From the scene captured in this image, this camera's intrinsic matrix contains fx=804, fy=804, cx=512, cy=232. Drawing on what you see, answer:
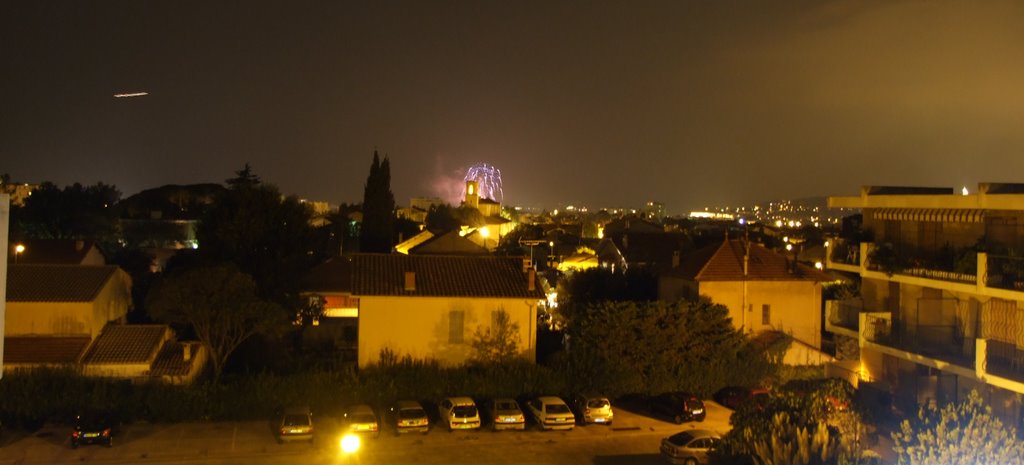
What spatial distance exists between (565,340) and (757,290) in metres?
8.38

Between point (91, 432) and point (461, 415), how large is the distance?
32.5 feet

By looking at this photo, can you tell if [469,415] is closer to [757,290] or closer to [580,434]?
[580,434]

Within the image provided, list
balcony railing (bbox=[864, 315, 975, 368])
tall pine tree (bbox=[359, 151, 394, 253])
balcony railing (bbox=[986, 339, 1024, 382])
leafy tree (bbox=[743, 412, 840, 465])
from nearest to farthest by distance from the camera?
leafy tree (bbox=[743, 412, 840, 465]) → balcony railing (bbox=[986, 339, 1024, 382]) → balcony railing (bbox=[864, 315, 975, 368]) → tall pine tree (bbox=[359, 151, 394, 253])

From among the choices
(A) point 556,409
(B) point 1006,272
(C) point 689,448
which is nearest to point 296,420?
(A) point 556,409

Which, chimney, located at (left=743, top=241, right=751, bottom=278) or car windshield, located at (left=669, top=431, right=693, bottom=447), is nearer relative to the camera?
car windshield, located at (left=669, top=431, right=693, bottom=447)

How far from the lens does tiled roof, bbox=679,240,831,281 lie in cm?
3312

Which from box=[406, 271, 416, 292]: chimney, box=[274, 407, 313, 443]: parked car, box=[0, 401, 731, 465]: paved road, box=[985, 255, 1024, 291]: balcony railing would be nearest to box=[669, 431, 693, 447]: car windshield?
box=[0, 401, 731, 465]: paved road

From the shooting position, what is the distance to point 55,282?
29109 millimetres

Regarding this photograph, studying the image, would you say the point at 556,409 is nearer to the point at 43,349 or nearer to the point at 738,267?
the point at 738,267

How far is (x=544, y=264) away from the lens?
6356cm

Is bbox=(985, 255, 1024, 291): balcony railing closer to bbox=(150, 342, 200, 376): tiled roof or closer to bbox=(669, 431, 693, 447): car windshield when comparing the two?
bbox=(669, 431, 693, 447): car windshield

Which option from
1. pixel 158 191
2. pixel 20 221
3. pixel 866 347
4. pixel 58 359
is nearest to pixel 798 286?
pixel 866 347

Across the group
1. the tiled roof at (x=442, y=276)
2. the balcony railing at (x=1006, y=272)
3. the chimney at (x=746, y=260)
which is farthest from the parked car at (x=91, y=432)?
the chimney at (x=746, y=260)

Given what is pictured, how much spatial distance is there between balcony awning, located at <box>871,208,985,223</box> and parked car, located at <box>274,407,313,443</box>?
54.8 ft
